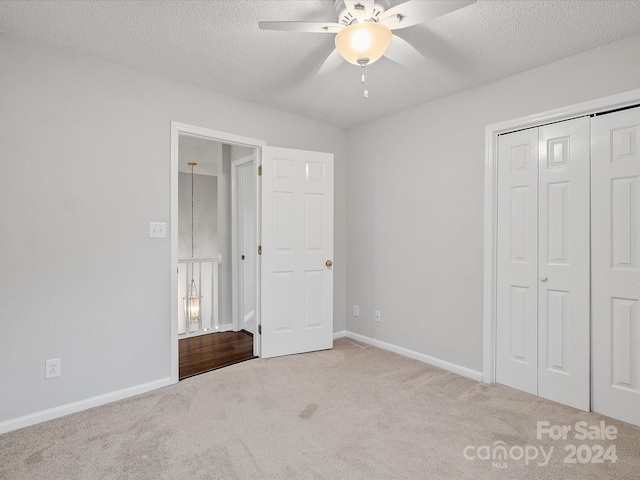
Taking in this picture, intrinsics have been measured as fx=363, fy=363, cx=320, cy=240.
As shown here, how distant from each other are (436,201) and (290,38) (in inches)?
73.3

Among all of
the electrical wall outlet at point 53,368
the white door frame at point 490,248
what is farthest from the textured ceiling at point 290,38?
the electrical wall outlet at point 53,368

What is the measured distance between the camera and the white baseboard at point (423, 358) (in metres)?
3.05

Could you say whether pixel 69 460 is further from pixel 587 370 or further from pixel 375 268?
pixel 587 370

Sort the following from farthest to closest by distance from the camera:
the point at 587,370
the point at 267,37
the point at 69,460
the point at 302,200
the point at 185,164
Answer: the point at 185,164 < the point at 302,200 < the point at 587,370 < the point at 267,37 < the point at 69,460

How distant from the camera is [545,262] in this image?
2.66 meters

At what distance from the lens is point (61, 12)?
2.01 meters

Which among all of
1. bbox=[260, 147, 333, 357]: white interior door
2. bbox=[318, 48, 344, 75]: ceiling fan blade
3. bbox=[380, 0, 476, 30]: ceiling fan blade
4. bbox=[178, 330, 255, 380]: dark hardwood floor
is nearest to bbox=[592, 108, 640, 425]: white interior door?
bbox=[380, 0, 476, 30]: ceiling fan blade

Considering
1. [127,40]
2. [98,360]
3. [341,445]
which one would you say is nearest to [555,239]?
[341,445]

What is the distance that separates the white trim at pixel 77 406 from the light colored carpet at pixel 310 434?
0.18ft

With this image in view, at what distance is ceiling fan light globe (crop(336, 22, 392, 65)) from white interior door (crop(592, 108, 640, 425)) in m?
1.65

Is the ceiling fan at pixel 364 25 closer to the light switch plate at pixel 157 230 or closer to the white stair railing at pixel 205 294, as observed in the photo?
the light switch plate at pixel 157 230

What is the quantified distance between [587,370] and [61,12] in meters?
3.91

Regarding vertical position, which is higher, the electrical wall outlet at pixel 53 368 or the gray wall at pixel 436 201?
the gray wall at pixel 436 201

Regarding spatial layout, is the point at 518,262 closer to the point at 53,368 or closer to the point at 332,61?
the point at 332,61
